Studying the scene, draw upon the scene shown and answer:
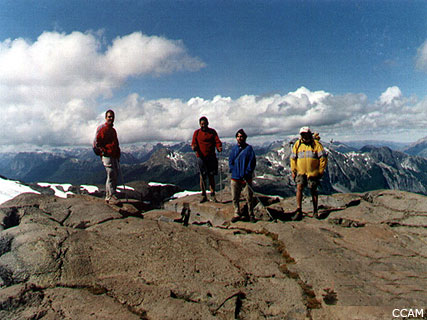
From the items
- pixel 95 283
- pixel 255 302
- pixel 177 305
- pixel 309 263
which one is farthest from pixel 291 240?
pixel 95 283

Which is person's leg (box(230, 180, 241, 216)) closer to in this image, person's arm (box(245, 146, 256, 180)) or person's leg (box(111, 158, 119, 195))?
person's arm (box(245, 146, 256, 180))

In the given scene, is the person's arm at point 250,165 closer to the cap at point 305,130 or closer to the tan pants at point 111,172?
the cap at point 305,130

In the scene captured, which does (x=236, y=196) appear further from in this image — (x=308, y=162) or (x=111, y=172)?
(x=111, y=172)

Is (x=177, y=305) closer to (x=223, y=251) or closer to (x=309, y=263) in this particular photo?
(x=223, y=251)

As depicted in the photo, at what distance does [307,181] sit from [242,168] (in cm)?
328

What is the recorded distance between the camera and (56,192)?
193 ft

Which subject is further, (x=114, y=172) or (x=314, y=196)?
(x=114, y=172)

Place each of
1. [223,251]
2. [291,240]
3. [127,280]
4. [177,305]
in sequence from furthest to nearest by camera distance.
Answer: [291,240]
[223,251]
[127,280]
[177,305]

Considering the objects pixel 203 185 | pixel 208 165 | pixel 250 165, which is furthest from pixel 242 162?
pixel 203 185

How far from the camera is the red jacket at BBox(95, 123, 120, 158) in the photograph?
12.0 m

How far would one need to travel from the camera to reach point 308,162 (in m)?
11.2

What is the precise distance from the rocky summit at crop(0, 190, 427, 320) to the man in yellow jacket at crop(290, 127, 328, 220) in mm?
2036

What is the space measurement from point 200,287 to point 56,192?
65.7m

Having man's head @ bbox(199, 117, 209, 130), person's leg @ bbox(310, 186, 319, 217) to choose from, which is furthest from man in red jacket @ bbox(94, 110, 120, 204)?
person's leg @ bbox(310, 186, 319, 217)
